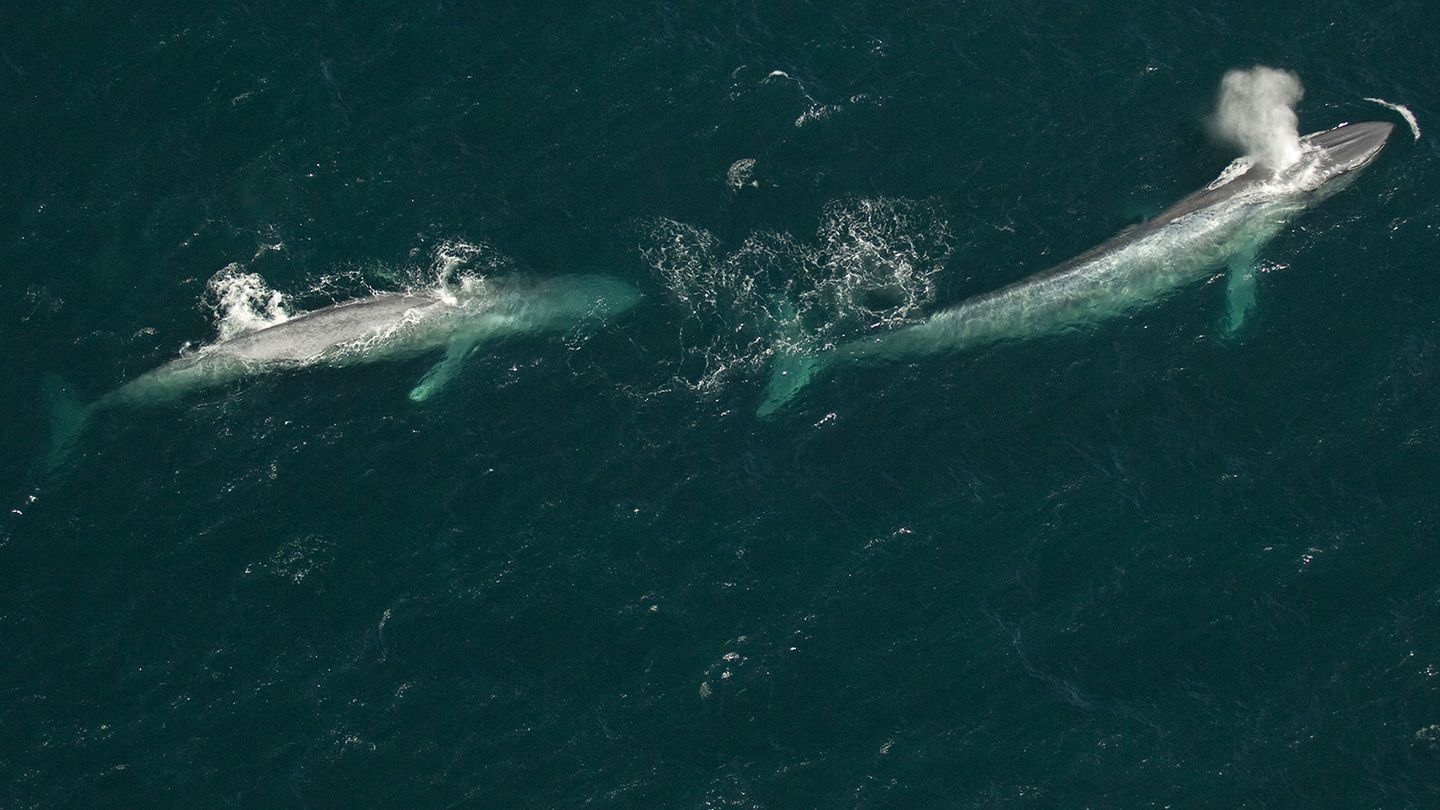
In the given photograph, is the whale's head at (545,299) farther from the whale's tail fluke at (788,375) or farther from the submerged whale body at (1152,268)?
the submerged whale body at (1152,268)

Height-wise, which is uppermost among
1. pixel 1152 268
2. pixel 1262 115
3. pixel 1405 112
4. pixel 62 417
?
pixel 62 417

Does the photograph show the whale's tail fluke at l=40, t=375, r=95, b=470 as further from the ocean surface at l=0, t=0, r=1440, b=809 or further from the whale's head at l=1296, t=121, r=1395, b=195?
the whale's head at l=1296, t=121, r=1395, b=195

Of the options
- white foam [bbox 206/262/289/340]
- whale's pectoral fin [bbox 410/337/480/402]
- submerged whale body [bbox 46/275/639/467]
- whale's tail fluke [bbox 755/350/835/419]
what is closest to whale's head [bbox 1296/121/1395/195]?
whale's tail fluke [bbox 755/350/835/419]

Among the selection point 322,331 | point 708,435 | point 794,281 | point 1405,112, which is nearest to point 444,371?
point 322,331

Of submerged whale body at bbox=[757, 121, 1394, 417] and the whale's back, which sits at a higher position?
the whale's back

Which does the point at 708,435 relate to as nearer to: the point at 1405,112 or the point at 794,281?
the point at 794,281
